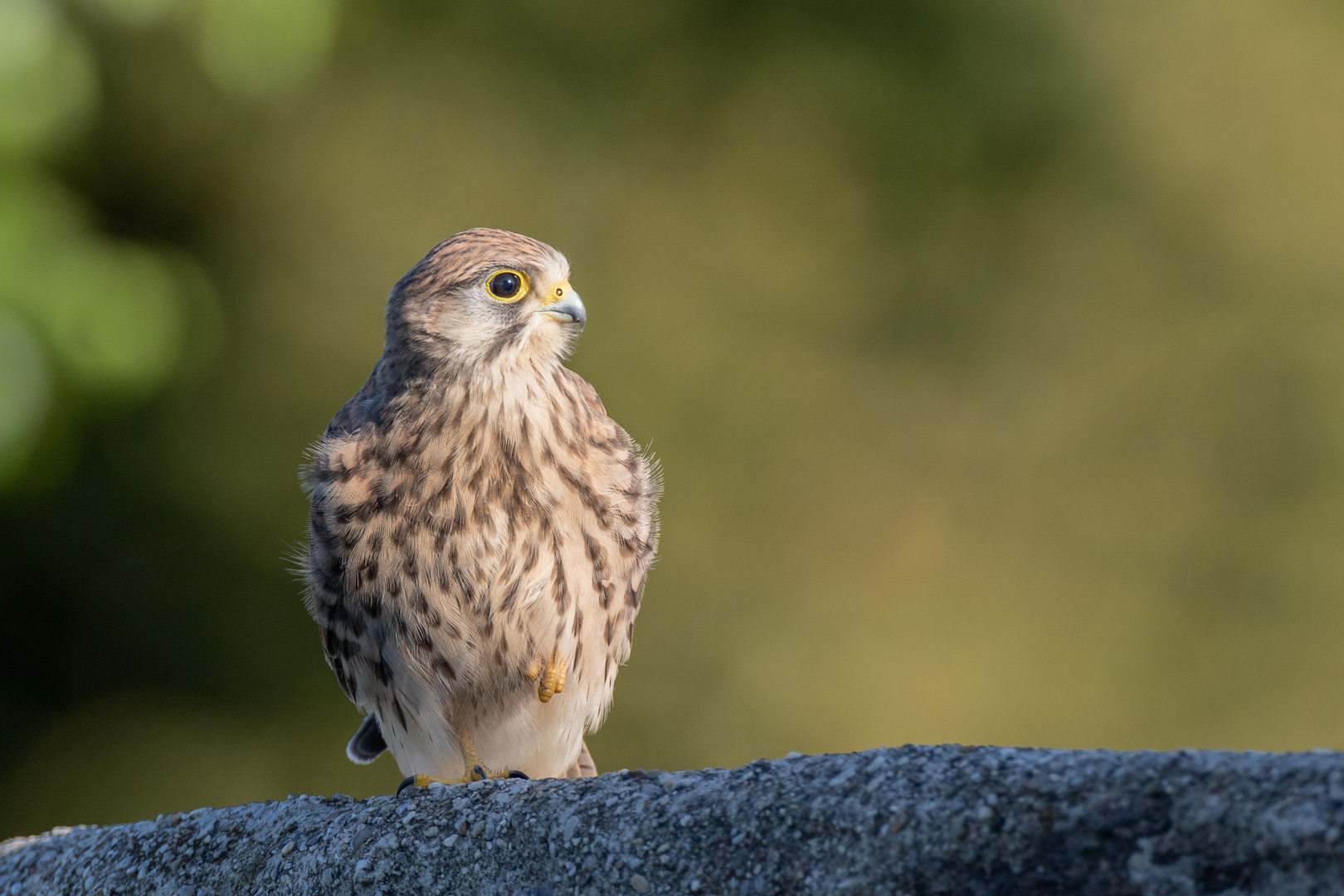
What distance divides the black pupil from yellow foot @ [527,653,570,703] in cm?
86

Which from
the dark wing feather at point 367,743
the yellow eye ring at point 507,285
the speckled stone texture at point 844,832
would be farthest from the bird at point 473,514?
the speckled stone texture at point 844,832

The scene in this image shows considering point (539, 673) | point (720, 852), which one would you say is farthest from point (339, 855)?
point (539, 673)

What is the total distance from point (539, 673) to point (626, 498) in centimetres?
47

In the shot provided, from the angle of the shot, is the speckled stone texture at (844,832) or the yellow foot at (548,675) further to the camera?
the yellow foot at (548,675)

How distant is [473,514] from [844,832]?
1450mm

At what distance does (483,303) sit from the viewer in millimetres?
2877

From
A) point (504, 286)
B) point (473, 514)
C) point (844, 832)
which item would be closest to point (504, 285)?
point (504, 286)

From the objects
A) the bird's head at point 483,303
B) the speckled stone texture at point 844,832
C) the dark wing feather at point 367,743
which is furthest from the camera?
the dark wing feather at point 367,743

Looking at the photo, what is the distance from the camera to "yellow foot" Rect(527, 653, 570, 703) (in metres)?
2.95

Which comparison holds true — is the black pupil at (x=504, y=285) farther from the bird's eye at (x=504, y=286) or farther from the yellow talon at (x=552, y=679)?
the yellow talon at (x=552, y=679)

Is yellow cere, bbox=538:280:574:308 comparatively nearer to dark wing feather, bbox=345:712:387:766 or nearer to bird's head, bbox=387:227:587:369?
bird's head, bbox=387:227:587:369

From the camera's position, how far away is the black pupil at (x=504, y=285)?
2.88m

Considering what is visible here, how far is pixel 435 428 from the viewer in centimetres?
279

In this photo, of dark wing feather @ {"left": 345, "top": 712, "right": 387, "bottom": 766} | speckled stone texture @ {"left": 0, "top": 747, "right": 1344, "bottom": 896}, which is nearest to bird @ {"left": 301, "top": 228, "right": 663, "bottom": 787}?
dark wing feather @ {"left": 345, "top": 712, "right": 387, "bottom": 766}
